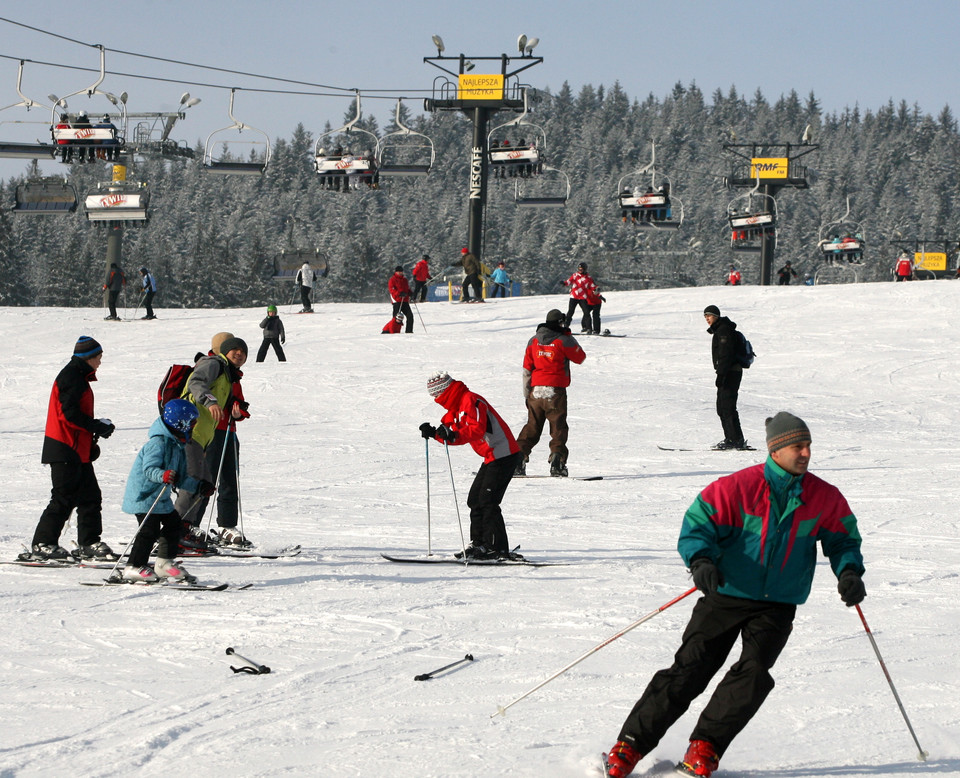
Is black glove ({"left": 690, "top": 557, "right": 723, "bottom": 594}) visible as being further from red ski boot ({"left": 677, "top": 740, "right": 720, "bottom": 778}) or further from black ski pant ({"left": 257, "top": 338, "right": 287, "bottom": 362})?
black ski pant ({"left": 257, "top": 338, "right": 287, "bottom": 362})

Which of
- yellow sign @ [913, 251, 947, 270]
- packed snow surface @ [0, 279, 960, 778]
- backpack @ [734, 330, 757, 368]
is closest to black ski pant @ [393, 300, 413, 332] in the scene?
packed snow surface @ [0, 279, 960, 778]

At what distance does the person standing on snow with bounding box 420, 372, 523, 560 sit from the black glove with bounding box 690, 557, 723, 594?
3722mm

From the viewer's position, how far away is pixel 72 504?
22.7 ft

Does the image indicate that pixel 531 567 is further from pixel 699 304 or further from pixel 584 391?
pixel 699 304

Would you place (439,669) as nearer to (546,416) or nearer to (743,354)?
(546,416)

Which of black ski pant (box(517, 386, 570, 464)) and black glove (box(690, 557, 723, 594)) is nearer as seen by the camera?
black glove (box(690, 557, 723, 594))

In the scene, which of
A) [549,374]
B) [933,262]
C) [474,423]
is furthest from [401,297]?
[933,262]

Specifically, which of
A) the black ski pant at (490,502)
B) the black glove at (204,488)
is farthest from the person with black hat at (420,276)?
the black glove at (204,488)

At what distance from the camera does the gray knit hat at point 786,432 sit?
3.46m

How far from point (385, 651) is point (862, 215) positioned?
14444 centimetres

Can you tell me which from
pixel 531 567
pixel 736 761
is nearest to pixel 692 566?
pixel 736 761

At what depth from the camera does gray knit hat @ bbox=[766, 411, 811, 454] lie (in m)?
3.46

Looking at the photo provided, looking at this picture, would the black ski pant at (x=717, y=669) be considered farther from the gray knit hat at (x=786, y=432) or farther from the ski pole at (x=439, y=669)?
the ski pole at (x=439, y=669)

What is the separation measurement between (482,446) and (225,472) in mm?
1866
